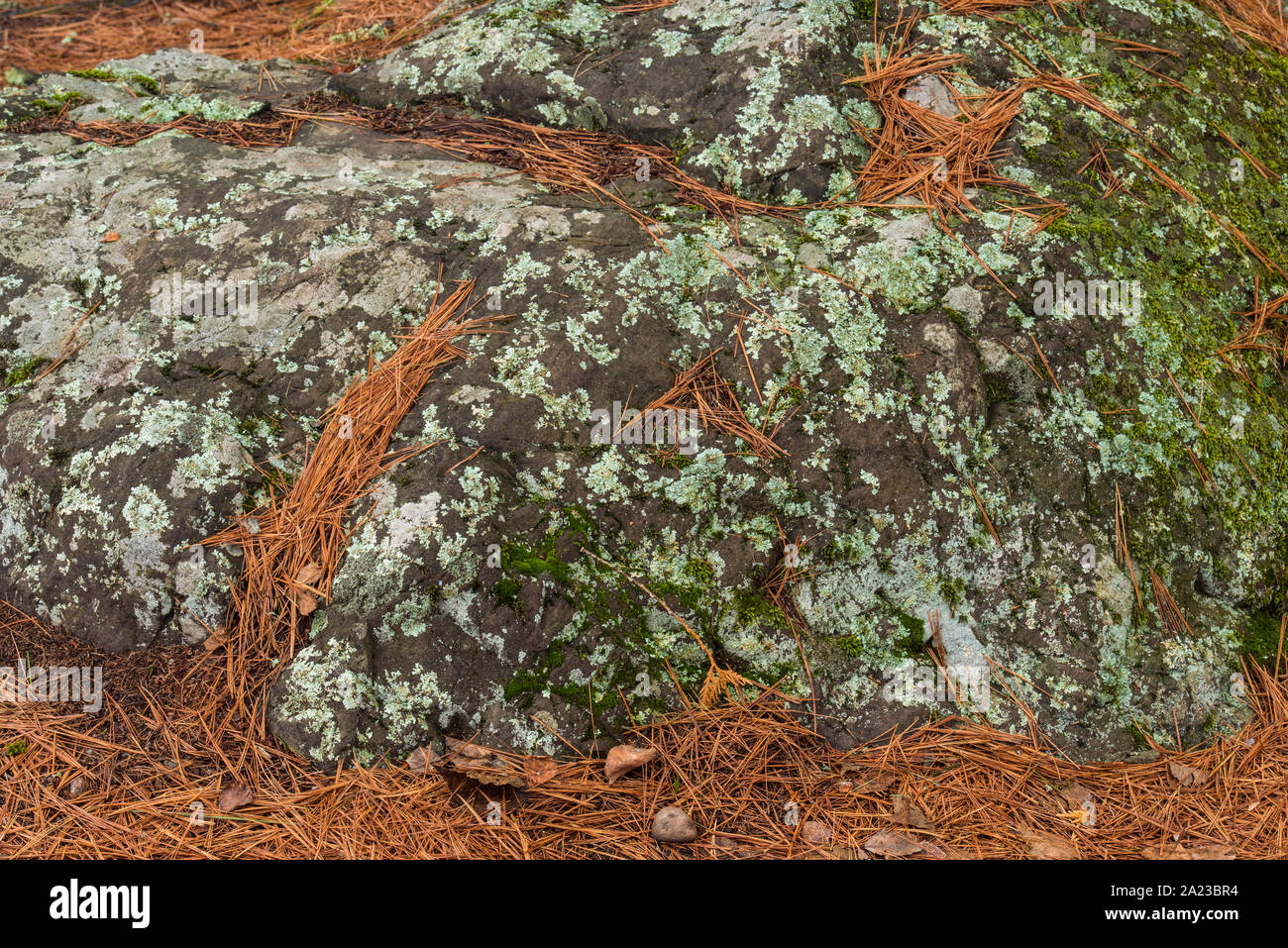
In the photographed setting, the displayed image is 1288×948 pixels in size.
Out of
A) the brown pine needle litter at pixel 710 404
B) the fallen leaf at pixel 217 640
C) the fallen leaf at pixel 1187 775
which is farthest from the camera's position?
the brown pine needle litter at pixel 710 404

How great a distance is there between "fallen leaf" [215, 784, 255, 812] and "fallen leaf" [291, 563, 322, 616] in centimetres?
60

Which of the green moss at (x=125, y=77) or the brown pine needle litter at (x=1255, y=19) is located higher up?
the brown pine needle litter at (x=1255, y=19)

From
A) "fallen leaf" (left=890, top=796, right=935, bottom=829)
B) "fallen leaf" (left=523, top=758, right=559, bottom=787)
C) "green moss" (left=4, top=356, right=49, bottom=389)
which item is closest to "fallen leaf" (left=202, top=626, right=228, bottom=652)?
"fallen leaf" (left=523, top=758, right=559, bottom=787)

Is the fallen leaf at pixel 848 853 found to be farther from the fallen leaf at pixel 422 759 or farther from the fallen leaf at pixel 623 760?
the fallen leaf at pixel 422 759

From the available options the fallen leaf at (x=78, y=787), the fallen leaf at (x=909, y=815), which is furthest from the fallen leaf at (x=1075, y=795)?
the fallen leaf at (x=78, y=787)

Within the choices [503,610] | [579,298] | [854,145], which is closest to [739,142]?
[854,145]

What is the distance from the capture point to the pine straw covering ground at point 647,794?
2.71 meters

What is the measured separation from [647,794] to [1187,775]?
1.90 meters

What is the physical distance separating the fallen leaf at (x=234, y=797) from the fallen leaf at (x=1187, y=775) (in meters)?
3.16

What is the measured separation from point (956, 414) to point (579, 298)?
1.56 metres

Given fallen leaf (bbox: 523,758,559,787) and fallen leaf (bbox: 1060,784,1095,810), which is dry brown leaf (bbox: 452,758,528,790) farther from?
fallen leaf (bbox: 1060,784,1095,810)

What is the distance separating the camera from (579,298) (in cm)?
343

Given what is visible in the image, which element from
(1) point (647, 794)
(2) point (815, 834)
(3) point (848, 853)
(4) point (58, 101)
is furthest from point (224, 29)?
(3) point (848, 853)

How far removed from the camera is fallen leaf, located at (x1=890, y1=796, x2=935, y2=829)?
2787 millimetres
